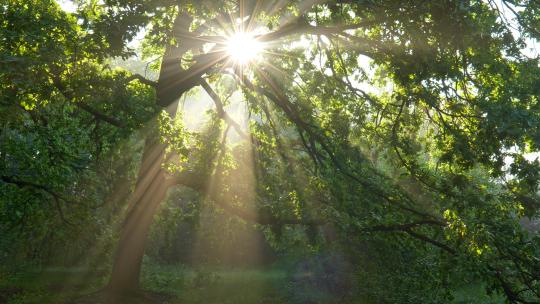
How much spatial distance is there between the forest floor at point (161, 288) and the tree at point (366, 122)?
2.32 m

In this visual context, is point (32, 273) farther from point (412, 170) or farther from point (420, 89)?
point (420, 89)

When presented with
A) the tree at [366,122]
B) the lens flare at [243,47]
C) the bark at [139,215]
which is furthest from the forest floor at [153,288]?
the lens flare at [243,47]

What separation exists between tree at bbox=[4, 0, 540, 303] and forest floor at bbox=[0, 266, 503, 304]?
7.62ft

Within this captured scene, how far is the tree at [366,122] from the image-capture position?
9562mm

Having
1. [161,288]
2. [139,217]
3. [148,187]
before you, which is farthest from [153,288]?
[148,187]

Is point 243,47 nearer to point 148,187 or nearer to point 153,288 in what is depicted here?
point 148,187

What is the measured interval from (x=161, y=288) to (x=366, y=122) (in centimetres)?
1268

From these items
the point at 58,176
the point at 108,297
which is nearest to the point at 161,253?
the point at 108,297

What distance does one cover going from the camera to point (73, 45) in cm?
1017

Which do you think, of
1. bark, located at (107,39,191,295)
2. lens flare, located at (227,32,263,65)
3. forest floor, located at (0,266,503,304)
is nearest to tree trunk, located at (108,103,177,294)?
bark, located at (107,39,191,295)

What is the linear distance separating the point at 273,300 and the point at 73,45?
1501 centimetres

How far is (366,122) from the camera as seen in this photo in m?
15.2

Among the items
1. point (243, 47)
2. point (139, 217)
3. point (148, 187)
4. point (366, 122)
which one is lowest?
point (139, 217)

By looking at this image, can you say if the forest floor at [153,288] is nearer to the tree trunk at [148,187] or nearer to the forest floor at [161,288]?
the forest floor at [161,288]
